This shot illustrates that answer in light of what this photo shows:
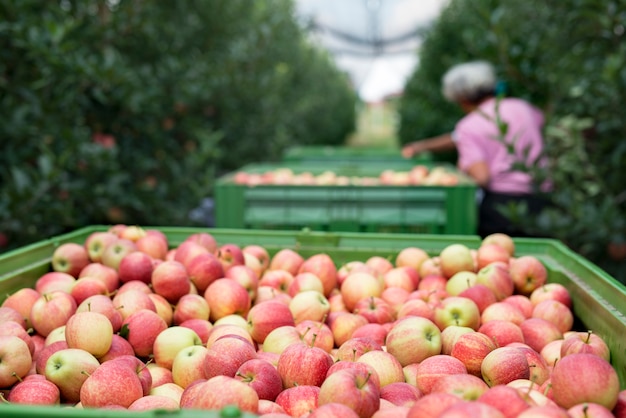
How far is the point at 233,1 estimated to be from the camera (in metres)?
7.09

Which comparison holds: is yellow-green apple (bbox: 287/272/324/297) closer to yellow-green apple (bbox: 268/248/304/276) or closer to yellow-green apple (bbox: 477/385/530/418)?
yellow-green apple (bbox: 268/248/304/276)

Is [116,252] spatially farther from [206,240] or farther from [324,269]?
[324,269]

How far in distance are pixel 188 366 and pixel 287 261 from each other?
3.13 ft

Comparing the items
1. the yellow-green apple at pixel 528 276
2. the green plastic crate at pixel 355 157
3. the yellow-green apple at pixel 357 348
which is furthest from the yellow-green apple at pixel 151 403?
the green plastic crate at pixel 355 157

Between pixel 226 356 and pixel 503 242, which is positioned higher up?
pixel 503 242

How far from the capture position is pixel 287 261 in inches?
106

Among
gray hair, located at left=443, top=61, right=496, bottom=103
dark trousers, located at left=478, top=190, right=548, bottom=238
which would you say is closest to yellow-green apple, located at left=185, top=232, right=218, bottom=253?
dark trousers, located at left=478, top=190, right=548, bottom=238

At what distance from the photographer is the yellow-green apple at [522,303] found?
2236 mm

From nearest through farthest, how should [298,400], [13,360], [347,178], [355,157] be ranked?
[298,400], [13,360], [347,178], [355,157]

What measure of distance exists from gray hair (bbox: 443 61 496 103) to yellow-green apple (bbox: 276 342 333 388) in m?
3.45

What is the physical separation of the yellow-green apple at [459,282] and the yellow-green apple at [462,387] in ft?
Answer: 2.94

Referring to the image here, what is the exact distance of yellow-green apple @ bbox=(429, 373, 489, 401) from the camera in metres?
1.41

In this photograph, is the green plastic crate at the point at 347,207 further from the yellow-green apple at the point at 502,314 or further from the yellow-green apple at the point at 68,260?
the yellow-green apple at the point at 502,314

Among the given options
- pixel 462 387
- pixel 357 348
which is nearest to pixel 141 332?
pixel 357 348
